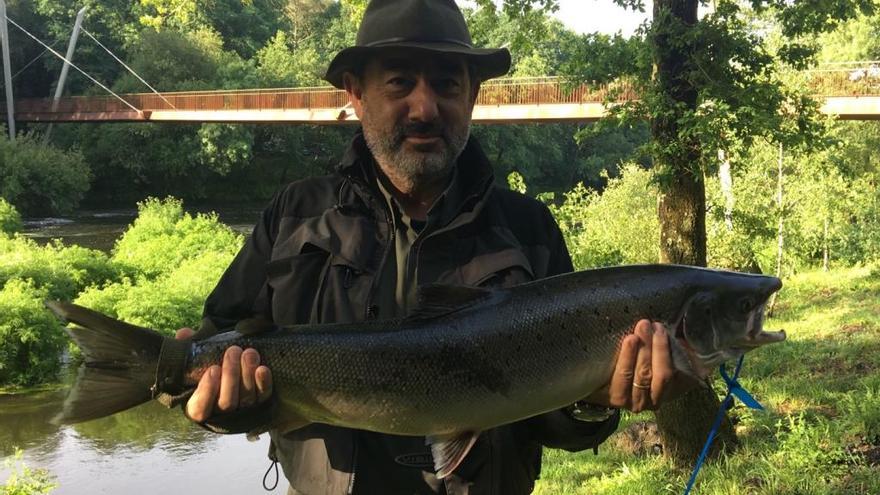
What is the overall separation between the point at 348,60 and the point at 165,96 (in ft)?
154

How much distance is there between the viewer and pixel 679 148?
667 cm

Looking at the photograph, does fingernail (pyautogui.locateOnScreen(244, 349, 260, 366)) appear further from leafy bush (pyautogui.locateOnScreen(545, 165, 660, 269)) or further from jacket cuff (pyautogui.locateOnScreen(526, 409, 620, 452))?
leafy bush (pyautogui.locateOnScreen(545, 165, 660, 269))

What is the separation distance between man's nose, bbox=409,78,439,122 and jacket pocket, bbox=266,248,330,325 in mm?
598

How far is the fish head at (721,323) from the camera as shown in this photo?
2.41m

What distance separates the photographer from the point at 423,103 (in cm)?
262

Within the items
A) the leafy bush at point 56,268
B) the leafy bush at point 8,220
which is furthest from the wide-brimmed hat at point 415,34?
the leafy bush at point 8,220

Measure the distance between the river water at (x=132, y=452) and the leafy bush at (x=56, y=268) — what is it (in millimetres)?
3982

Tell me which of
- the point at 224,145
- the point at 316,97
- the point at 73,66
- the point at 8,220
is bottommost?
the point at 8,220

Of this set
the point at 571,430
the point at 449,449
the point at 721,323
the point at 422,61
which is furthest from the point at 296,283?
the point at 721,323

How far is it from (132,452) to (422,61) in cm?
1133

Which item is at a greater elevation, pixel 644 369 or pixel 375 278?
pixel 375 278

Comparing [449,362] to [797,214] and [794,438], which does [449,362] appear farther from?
[797,214]

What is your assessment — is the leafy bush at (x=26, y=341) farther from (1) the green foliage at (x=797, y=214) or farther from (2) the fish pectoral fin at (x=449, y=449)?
(2) the fish pectoral fin at (x=449, y=449)

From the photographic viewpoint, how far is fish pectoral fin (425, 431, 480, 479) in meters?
2.30
